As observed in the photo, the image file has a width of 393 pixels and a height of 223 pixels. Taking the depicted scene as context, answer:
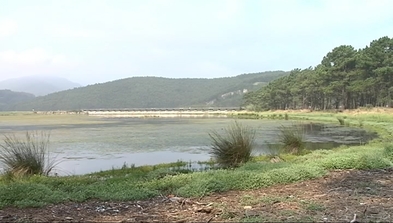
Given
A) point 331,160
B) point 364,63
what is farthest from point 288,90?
point 331,160

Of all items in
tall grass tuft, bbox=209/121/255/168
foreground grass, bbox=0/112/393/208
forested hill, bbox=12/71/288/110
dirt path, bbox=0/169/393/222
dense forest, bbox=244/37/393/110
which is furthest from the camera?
forested hill, bbox=12/71/288/110

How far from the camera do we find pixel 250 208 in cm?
527

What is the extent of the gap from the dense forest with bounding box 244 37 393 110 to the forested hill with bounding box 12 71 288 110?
242 feet

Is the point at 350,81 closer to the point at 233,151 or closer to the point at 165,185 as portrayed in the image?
the point at 233,151

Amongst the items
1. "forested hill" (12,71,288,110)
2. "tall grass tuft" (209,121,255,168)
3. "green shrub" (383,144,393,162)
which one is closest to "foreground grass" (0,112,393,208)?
"green shrub" (383,144,393,162)

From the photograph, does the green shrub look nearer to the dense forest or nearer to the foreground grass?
the foreground grass

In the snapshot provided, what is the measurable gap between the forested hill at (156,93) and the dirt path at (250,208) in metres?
135

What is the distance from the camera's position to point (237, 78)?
17788 cm

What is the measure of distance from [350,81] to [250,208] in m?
48.2

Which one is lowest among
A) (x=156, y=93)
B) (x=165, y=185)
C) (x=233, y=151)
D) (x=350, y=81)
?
(x=165, y=185)

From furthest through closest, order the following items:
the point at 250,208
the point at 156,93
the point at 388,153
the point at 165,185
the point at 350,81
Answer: the point at 156,93 → the point at 350,81 → the point at 388,153 → the point at 165,185 → the point at 250,208

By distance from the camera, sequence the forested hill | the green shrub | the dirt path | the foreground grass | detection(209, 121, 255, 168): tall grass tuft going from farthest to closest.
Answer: the forested hill, detection(209, 121, 255, 168): tall grass tuft, the green shrub, the foreground grass, the dirt path

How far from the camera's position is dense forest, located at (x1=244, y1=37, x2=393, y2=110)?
45094 mm

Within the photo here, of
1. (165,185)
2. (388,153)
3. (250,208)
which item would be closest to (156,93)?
(388,153)
